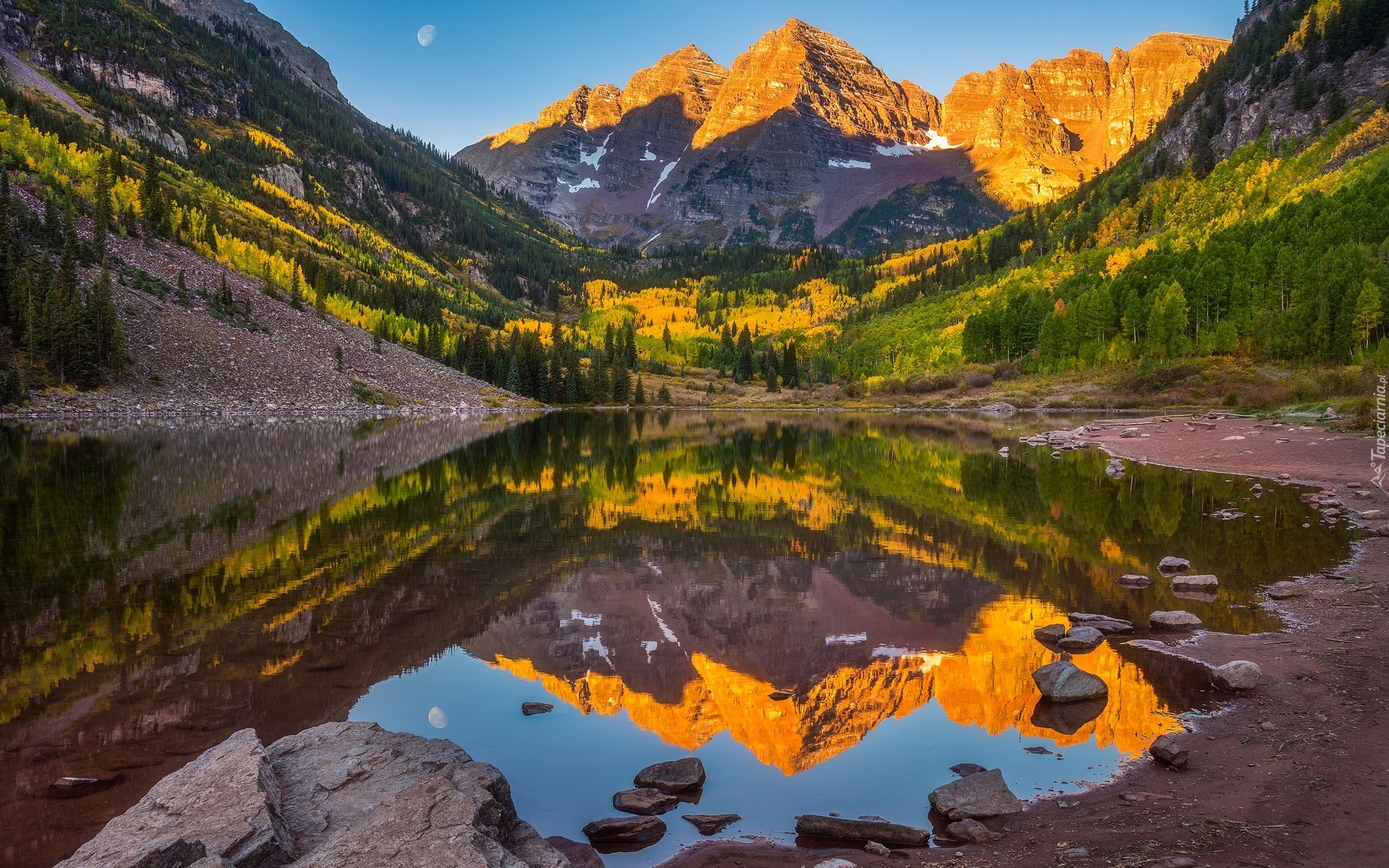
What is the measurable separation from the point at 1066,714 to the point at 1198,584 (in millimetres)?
7733

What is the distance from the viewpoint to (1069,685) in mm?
10422

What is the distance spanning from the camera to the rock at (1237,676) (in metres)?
10.3

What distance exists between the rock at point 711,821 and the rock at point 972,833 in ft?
6.98

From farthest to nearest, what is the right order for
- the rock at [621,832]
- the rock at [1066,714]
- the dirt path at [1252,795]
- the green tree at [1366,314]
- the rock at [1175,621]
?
the green tree at [1366,314], the rock at [1175,621], the rock at [1066,714], the rock at [621,832], the dirt path at [1252,795]

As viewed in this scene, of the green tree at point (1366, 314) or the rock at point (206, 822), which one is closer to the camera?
the rock at point (206, 822)

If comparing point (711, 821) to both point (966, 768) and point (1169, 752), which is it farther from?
point (1169, 752)

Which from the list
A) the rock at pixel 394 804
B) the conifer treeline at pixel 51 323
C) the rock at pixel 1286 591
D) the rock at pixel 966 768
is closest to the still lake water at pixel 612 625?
the rock at pixel 966 768

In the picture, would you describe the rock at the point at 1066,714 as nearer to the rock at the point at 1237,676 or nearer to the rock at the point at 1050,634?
the rock at the point at 1237,676

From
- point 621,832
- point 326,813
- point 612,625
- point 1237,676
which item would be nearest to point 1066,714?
point 1237,676

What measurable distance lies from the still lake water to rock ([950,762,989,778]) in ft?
0.55

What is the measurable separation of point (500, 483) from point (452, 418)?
7557 cm

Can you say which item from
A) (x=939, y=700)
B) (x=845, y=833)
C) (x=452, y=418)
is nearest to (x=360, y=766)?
(x=845, y=833)

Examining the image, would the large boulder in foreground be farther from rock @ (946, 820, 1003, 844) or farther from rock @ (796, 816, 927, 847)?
rock @ (946, 820, 1003, 844)

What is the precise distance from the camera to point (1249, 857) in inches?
248
